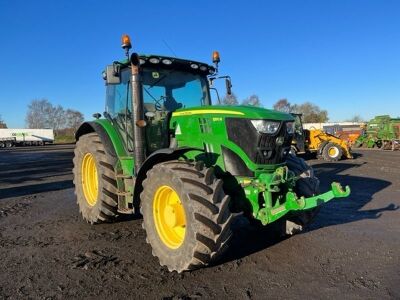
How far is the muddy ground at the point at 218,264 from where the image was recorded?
3988 millimetres

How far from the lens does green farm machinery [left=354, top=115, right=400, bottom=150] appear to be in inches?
1065

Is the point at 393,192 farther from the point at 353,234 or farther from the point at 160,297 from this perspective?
the point at 160,297

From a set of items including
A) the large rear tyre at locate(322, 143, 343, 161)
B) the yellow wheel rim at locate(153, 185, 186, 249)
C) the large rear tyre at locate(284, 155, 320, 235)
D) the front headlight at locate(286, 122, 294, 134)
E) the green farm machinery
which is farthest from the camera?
the green farm machinery

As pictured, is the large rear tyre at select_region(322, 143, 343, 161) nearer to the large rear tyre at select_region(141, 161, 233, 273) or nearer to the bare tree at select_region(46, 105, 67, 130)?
the large rear tyre at select_region(141, 161, 233, 273)

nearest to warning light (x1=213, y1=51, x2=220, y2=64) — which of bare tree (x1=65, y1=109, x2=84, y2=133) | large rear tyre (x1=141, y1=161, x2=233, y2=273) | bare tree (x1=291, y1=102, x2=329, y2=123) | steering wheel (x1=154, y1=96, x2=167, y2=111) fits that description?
steering wheel (x1=154, y1=96, x2=167, y2=111)

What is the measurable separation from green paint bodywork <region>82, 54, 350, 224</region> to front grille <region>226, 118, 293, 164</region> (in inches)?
2.2

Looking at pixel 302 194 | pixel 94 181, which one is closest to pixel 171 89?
pixel 94 181

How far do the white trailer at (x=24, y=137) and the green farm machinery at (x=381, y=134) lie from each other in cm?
4605

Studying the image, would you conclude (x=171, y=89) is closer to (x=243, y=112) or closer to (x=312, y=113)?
(x=243, y=112)

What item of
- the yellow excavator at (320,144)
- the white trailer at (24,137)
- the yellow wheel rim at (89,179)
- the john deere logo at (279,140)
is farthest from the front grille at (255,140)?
the white trailer at (24,137)

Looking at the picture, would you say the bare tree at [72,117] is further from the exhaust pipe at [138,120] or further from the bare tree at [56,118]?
the exhaust pipe at [138,120]

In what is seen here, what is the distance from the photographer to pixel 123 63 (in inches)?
242

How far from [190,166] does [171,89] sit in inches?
82.4

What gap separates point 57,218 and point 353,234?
512 centimetres
